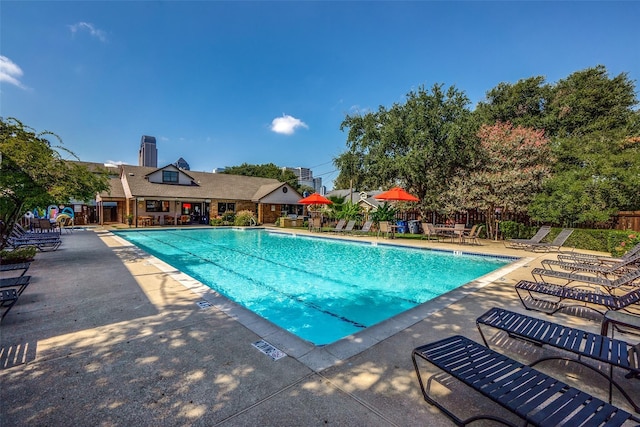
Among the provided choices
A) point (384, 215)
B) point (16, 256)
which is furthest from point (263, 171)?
point (16, 256)

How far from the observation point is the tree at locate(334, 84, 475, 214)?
1672 centimetres

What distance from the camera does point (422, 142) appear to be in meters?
17.0

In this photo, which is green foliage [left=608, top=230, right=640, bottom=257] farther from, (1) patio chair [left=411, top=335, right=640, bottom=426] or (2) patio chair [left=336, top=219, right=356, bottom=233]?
(2) patio chair [left=336, top=219, right=356, bottom=233]

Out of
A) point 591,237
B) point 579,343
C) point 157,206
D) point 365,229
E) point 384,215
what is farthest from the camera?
point 157,206

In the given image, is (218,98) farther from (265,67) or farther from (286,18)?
(286,18)

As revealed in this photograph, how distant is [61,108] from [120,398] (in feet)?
57.1

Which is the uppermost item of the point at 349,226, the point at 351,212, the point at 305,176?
the point at 305,176

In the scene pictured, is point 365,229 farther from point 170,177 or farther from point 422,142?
point 170,177

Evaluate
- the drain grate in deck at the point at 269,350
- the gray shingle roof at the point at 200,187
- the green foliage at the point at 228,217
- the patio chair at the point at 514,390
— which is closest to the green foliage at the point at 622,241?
the patio chair at the point at 514,390

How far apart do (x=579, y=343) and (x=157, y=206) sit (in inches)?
1178

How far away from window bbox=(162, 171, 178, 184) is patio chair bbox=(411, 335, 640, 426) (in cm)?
3006

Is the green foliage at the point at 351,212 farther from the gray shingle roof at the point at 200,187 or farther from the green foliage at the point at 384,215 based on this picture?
the gray shingle roof at the point at 200,187

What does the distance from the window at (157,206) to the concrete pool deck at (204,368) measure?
2379 cm

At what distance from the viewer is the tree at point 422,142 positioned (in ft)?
54.9
